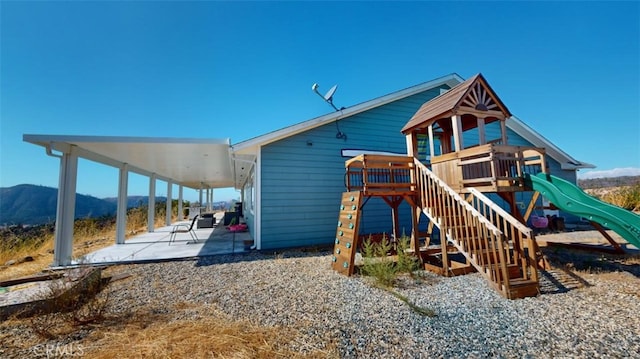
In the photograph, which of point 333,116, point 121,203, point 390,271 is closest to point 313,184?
point 333,116

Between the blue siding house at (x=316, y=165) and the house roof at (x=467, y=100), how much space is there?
2498 millimetres

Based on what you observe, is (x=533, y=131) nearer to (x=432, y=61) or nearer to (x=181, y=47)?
(x=432, y=61)

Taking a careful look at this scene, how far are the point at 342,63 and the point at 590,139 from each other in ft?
54.3

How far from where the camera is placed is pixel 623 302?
9.66 ft

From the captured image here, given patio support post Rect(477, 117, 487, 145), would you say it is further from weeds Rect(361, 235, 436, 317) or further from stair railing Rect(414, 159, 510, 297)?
weeds Rect(361, 235, 436, 317)

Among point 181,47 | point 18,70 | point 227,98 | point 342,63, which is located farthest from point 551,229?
point 18,70

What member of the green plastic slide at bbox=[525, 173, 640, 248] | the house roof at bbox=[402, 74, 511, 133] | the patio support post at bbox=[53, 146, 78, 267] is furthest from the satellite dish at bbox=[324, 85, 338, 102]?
the patio support post at bbox=[53, 146, 78, 267]

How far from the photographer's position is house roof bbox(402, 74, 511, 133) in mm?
4930

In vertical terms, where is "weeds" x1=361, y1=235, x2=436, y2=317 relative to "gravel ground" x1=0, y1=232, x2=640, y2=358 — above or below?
above

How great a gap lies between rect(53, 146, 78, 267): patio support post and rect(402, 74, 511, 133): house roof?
802 cm

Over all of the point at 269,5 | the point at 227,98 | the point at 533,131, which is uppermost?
the point at 269,5

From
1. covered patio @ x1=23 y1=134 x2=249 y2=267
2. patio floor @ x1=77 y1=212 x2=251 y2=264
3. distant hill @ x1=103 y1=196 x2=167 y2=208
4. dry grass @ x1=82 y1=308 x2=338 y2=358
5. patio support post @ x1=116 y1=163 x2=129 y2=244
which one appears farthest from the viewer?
distant hill @ x1=103 y1=196 x2=167 y2=208

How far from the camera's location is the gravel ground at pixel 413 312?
6.90ft

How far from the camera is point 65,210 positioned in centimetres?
535
